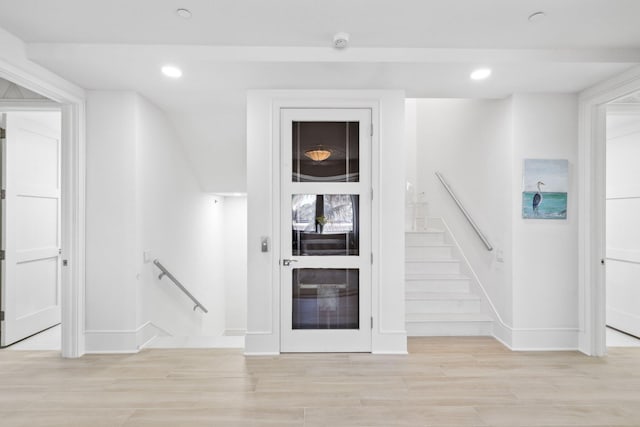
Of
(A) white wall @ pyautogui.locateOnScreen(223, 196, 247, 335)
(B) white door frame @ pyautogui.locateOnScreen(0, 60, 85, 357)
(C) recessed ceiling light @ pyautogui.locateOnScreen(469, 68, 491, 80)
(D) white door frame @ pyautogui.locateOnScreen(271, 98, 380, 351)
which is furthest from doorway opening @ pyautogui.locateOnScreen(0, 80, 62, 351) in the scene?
(C) recessed ceiling light @ pyautogui.locateOnScreen(469, 68, 491, 80)

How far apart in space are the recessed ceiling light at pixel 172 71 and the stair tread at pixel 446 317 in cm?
322

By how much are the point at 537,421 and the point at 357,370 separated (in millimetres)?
1292

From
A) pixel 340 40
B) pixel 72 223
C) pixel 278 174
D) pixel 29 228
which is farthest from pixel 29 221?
pixel 340 40

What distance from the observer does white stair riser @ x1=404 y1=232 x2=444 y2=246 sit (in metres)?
4.74

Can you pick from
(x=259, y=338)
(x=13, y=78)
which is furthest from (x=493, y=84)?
(x=13, y=78)

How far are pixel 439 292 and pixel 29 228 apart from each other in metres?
4.60

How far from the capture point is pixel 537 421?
2.35m

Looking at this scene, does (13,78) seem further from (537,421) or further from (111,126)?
(537,421)

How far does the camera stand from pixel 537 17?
2434 millimetres

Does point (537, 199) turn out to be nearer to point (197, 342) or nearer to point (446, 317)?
point (446, 317)

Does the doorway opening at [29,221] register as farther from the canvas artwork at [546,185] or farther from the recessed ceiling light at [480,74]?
the canvas artwork at [546,185]

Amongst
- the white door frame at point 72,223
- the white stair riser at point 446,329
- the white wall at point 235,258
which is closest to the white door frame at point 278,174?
the white stair riser at point 446,329

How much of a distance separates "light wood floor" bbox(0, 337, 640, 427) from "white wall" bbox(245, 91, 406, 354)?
0.30m

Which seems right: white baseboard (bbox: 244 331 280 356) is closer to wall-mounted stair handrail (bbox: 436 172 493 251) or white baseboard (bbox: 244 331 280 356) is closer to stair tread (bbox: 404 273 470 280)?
stair tread (bbox: 404 273 470 280)
